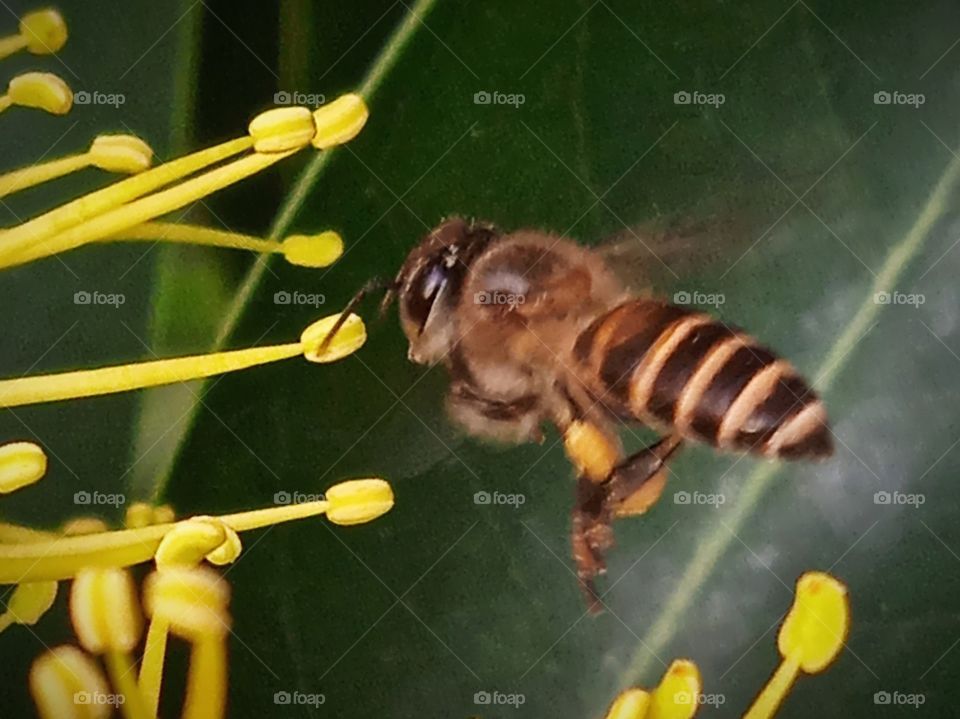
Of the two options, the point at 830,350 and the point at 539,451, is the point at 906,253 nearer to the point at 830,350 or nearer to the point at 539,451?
the point at 830,350

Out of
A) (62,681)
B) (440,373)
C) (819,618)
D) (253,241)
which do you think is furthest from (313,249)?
(819,618)

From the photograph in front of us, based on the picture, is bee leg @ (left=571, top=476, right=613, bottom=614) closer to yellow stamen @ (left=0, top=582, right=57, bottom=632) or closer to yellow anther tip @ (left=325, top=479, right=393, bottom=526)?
yellow anther tip @ (left=325, top=479, right=393, bottom=526)

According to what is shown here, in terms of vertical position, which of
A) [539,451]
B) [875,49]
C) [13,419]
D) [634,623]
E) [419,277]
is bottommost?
[634,623]

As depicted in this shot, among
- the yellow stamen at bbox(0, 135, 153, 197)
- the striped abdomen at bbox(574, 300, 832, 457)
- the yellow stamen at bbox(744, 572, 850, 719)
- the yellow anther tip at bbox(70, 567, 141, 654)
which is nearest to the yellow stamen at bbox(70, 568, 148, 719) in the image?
the yellow anther tip at bbox(70, 567, 141, 654)

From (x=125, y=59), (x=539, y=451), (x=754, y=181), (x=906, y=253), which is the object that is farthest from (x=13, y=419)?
(x=906, y=253)

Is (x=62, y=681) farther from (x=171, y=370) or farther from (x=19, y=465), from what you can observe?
(x=171, y=370)
